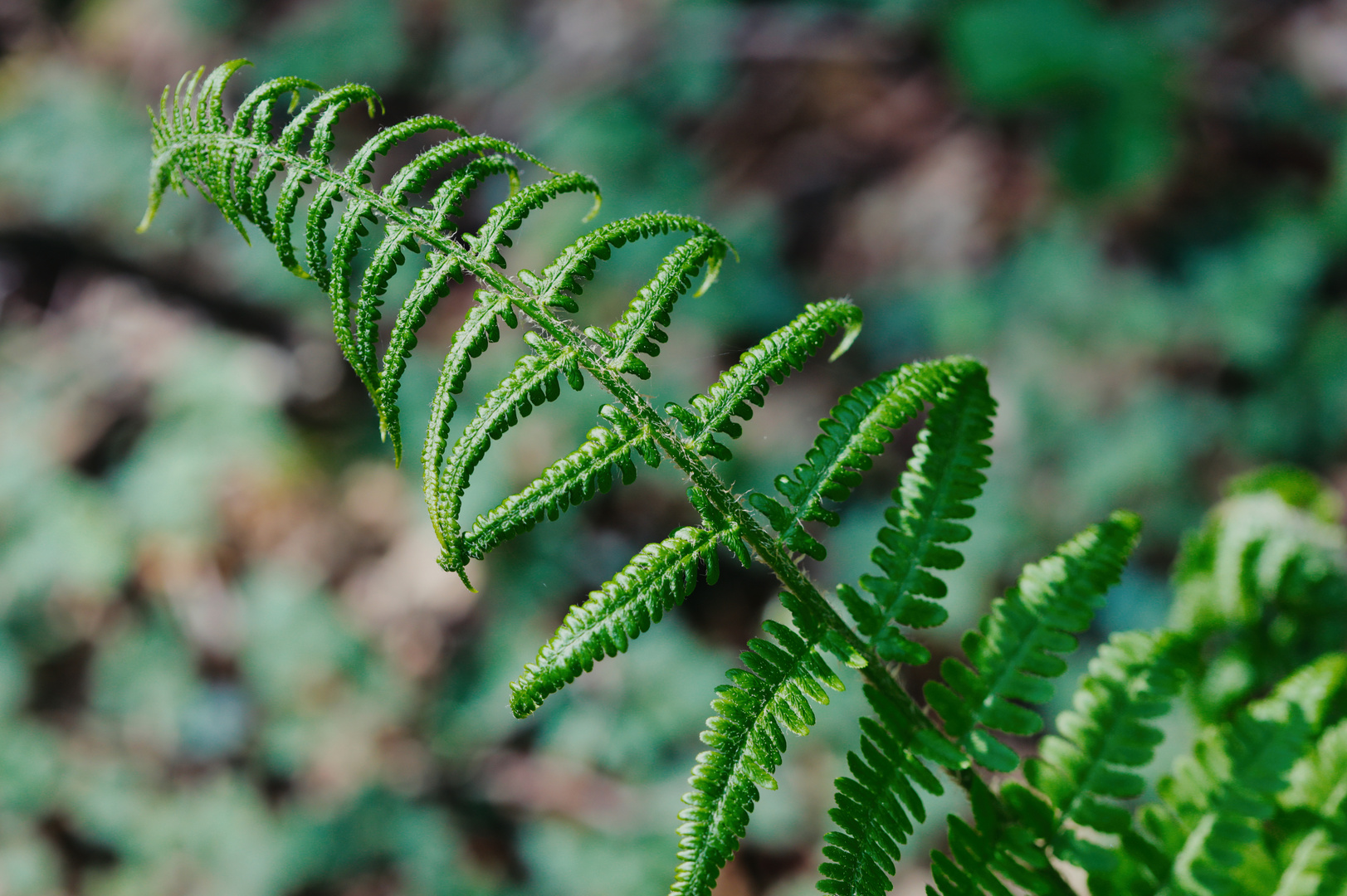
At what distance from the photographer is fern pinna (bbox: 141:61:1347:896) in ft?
2.91

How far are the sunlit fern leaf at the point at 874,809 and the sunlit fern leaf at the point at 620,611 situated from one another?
0.27m

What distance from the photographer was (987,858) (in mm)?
1031

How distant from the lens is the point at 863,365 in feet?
10.8

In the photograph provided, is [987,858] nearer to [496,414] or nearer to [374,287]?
[496,414]

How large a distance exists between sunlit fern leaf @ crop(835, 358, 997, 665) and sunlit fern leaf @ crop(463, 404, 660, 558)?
33 cm

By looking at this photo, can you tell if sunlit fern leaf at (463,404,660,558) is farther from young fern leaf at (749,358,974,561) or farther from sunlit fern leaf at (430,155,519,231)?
sunlit fern leaf at (430,155,519,231)

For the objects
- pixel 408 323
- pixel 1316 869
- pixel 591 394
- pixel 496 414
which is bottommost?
pixel 1316 869

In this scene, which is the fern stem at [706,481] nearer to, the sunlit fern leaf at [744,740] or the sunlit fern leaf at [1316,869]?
the sunlit fern leaf at [744,740]

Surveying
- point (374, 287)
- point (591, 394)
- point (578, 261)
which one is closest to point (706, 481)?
point (578, 261)

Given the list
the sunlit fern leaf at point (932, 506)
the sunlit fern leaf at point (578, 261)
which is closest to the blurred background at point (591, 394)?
the sunlit fern leaf at point (932, 506)

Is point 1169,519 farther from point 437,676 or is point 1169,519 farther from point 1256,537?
point 437,676

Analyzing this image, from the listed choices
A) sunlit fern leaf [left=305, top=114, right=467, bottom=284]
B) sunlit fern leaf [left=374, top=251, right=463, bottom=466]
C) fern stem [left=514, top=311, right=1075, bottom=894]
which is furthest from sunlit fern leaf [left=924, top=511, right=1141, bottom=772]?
sunlit fern leaf [left=305, top=114, right=467, bottom=284]

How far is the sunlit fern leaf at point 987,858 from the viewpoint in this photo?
A: 1.00m

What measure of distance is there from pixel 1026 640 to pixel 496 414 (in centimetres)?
70
